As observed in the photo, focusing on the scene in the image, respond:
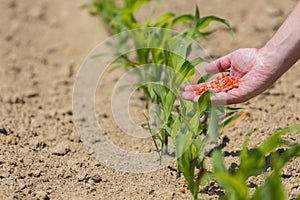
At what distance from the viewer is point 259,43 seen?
144 inches

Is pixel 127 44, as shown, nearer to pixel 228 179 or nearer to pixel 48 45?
pixel 48 45

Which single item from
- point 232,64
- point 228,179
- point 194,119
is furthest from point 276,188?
point 232,64

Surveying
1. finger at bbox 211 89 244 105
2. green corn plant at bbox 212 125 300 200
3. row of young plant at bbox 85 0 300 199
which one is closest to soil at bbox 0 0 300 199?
row of young plant at bbox 85 0 300 199

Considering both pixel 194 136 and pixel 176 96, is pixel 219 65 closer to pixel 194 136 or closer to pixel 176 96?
pixel 176 96

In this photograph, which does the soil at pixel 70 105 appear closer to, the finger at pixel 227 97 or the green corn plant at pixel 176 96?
the green corn plant at pixel 176 96

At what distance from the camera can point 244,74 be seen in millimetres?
2268

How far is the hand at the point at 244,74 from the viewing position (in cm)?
211

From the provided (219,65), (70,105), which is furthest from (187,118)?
(70,105)

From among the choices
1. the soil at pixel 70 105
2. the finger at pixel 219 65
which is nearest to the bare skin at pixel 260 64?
the finger at pixel 219 65

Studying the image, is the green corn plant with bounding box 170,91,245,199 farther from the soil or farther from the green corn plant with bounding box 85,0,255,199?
the soil

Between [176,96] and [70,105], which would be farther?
[70,105]

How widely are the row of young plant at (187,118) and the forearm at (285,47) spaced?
0.24m

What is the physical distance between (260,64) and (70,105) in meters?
1.40

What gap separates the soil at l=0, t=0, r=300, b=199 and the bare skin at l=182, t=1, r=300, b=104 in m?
0.35
